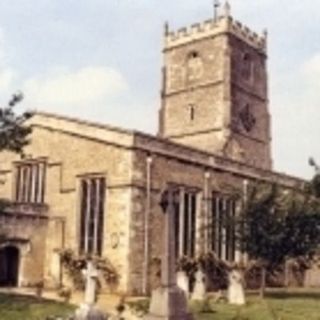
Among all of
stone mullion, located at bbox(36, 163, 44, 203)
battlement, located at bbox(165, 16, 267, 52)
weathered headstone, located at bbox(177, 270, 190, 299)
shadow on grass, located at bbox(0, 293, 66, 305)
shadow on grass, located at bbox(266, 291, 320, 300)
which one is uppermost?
battlement, located at bbox(165, 16, 267, 52)

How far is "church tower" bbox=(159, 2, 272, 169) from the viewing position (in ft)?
178

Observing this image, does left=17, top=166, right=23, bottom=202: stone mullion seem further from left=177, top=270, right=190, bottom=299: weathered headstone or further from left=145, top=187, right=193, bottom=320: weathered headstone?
left=145, top=187, right=193, bottom=320: weathered headstone

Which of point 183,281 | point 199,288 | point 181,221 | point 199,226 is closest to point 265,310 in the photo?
point 199,288

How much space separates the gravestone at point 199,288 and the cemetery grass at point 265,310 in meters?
1.74

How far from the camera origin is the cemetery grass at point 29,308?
78.6 feet

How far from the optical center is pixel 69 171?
34438 millimetres

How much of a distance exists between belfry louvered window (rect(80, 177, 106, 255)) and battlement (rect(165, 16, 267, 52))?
25.7m

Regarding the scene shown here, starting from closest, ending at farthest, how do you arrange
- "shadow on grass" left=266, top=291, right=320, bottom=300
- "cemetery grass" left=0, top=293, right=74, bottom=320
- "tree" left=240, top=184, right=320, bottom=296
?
"cemetery grass" left=0, top=293, right=74, bottom=320 → "tree" left=240, top=184, right=320, bottom=296 → "shadow on grass" left=266, top=291, right=320, bottom=300

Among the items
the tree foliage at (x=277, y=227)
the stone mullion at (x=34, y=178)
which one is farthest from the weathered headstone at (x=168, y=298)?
the stone mullion at (x=34, y=178)

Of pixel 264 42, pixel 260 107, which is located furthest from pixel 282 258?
pixel 264 42

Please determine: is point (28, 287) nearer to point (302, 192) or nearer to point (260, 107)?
point (302, 192)

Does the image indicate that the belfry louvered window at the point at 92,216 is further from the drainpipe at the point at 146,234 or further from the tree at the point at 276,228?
the tree at the point at 276,228

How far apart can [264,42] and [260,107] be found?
5893 mm

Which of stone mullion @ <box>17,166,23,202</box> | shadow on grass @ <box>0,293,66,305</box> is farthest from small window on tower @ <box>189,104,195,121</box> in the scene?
shadow on grass @ <box>0,293,66,305</box>
